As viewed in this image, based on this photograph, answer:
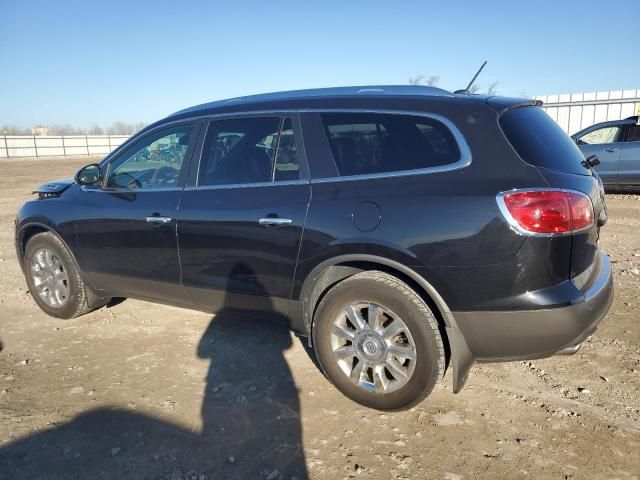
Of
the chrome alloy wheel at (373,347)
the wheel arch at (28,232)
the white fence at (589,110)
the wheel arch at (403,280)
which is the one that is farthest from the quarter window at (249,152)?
the white fence at (589,110)

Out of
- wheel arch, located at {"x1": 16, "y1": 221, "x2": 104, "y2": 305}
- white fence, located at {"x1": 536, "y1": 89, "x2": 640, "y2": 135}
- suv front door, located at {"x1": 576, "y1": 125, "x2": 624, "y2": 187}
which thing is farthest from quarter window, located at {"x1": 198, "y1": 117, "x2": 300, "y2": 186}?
white fence, located at {"x1": 536, "y1": 89, "x2": 640, "y2": 135}

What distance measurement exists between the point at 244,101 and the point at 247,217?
967 mm

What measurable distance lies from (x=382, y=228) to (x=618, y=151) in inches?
403

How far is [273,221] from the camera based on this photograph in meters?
3.13

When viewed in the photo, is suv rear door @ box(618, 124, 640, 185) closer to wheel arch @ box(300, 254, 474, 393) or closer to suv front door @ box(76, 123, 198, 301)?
wheel arch @ box(300, 254, 474, 393)

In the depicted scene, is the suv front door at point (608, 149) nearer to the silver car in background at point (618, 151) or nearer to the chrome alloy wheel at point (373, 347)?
the silver car in background at point (618, 151)

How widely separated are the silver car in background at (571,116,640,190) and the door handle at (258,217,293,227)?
9604 millimetres

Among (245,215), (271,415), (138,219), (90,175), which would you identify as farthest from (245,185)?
(90,175)

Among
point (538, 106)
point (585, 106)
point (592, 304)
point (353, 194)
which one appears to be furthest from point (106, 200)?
point (585, 106)

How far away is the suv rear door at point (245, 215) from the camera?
3150 millimetres

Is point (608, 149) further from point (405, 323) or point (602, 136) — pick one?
point (405, 323)

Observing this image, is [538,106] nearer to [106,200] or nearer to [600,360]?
[600,360]

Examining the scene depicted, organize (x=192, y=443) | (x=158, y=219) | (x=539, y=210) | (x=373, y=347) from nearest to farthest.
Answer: (x=539, y=210) → (x=192, y=443) → (x=373, y=347) → (x=158, y=219)

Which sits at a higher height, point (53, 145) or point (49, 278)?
point (53, 145)
